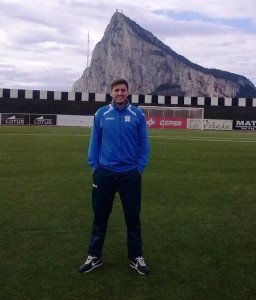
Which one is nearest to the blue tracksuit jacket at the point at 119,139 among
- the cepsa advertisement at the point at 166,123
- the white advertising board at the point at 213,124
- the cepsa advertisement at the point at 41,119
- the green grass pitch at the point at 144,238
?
the green grass pitch at the point at 144,238

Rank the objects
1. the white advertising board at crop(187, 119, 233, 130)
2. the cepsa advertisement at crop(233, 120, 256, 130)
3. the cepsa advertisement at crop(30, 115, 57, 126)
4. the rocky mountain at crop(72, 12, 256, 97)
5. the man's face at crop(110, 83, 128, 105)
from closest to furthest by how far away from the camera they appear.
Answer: the man's face at crop(110, 83, 128, 105) → the cepsa advertisement at crop(30, 115, 57, 126) → the white advertising board at crop(187, 119, 233, 130) → the cepsa advertisement at crop(233, 120, 256, 130) → the rocky mountain at crop(72, 12, 256, 97)

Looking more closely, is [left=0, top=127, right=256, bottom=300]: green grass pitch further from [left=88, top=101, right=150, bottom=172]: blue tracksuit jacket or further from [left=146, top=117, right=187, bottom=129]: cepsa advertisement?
[left=146, top=117, right=187, bottom=129]: cepsa advertisement

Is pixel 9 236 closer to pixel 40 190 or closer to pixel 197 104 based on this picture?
pixel 40 190

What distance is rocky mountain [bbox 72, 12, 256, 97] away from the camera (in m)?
87.1

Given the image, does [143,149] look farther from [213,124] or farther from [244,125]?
[244,125]

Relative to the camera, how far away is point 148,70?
291ft

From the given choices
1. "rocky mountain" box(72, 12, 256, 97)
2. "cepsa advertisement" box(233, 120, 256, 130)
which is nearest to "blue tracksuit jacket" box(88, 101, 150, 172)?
"cepsa advertisement" box(233, 120, 256, 130)

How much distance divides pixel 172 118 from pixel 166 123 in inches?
28.4

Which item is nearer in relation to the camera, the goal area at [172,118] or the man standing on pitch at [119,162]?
the man standing on pitch at [119,162]

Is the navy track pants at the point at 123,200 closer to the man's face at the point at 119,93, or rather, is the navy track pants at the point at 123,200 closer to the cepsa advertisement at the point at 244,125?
the man's face at the point at 119,93

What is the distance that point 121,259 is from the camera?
432 cm

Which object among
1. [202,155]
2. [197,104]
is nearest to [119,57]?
[197,104]

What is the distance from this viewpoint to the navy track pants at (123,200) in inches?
160

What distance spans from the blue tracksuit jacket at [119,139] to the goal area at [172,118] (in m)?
28.5
